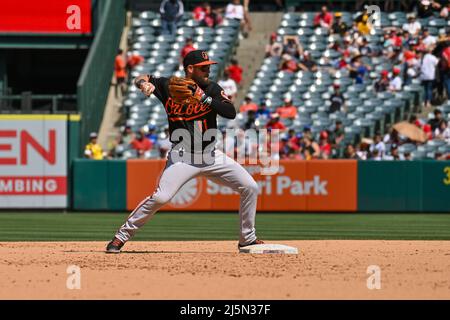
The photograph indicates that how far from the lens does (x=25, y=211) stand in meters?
21.8

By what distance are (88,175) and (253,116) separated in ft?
12.1

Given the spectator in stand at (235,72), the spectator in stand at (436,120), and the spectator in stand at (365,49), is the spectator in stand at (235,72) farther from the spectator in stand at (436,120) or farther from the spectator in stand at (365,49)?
the spectator in stand at (436,120)

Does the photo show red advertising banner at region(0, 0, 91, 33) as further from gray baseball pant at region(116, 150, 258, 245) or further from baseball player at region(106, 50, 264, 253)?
gray baseball pant at region(116, 150, 258, 245)

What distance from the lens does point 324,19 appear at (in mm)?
26078

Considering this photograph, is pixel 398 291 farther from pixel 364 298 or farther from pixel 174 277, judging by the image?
pixel 174 277

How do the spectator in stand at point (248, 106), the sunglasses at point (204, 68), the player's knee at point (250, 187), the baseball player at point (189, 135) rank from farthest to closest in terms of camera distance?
1. the spectator in stand at point (248, 106)
2. the player's knee at point (250, 187)
3. the sunglasses at point (204, 68)
4. the baseball player at point (189, 135)

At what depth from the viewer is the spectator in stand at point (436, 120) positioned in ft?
73.2

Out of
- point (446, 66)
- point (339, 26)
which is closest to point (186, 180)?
point (446, 66)

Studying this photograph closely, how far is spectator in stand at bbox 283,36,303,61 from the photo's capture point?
83.0ft

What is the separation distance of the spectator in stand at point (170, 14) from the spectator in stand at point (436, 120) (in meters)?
7.04

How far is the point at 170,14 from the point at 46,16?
2997mm

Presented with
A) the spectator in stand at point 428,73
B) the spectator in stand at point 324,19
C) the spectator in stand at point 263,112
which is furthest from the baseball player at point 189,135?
the spectator in stand at point 324,19

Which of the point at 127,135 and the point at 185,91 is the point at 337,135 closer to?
the point at 127,135
